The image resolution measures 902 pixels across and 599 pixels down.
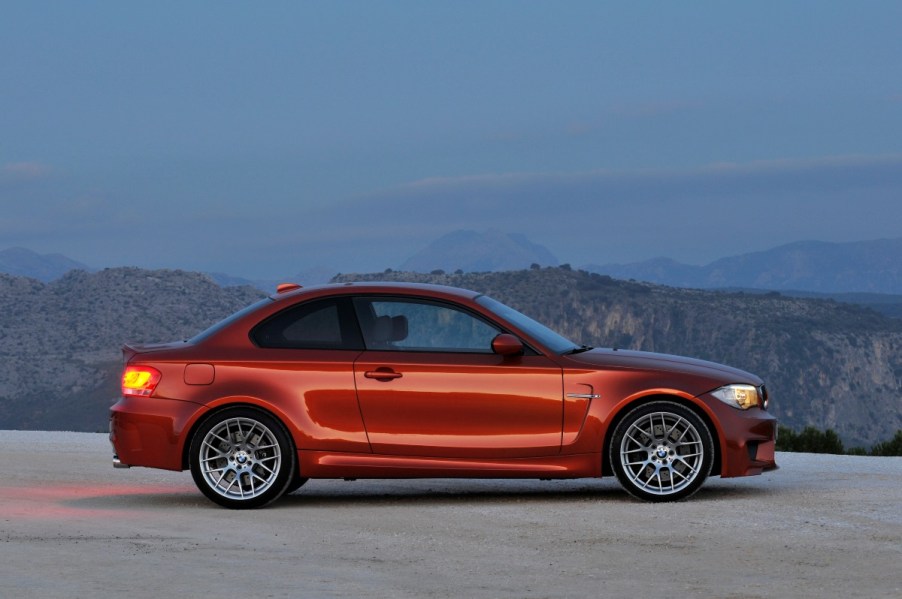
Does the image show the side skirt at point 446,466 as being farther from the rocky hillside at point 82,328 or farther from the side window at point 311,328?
the rocky hillside at point 82,328

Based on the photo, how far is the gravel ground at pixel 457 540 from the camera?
7.34 m

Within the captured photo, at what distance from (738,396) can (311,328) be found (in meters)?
3.24

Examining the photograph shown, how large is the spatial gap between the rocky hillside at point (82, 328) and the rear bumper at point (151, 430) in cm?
9488

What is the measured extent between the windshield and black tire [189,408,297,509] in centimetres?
182

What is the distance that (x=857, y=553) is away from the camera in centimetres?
843

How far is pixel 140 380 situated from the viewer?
35.9 feet

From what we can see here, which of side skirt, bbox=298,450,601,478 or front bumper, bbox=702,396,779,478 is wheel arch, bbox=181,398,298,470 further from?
front bumper, bbox=702,396,779,478

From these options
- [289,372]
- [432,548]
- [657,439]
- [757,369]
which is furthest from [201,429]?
[757,369]

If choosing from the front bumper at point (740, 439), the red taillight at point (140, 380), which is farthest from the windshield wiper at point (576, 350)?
the red taillight at point (140, 380)

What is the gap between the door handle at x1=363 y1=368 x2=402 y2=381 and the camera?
10609 millimetres

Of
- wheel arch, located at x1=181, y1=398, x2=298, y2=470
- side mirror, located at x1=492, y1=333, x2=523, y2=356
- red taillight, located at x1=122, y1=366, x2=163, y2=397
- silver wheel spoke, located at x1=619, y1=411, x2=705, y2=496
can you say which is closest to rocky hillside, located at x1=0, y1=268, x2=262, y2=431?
red taillight, located at x1=122, y1=366, x2=163, y2=397

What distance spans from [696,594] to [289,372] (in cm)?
446

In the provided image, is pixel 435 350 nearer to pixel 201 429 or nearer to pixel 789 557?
pixel 201 429

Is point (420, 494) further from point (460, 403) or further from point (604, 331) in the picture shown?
point (604, 331)
